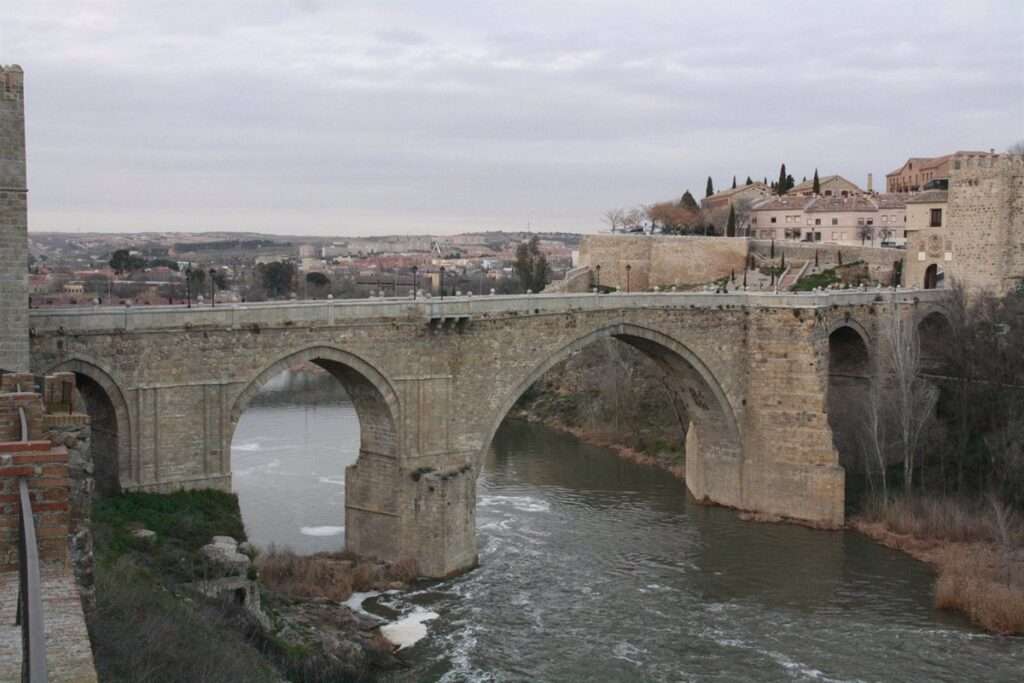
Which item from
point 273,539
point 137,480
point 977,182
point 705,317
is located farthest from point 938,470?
point 137,480

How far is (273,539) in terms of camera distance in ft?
67.4

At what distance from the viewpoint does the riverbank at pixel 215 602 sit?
844 centimetres

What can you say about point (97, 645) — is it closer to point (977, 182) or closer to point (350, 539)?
point (350, 539)

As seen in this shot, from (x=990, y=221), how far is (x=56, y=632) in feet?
97.4

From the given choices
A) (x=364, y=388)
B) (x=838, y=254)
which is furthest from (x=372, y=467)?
(x=838, y=254)

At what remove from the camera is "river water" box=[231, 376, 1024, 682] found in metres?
15.6

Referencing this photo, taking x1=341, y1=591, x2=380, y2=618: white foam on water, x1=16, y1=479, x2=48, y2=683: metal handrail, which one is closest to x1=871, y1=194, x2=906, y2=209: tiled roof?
x1=341, y1=591, x2=380, y2=618: white foam on water

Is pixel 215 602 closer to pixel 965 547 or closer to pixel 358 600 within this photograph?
pixel 358 600

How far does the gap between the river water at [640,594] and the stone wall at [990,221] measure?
10.7 metres

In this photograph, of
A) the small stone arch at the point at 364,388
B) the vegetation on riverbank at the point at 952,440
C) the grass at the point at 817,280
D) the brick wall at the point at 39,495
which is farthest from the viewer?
the grass at the point at 817,280

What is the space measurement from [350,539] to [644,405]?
52.2 ft

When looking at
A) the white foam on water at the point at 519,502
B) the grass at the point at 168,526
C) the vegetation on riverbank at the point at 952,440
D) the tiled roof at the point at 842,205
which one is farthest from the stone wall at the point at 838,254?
the grass at the point at 168,526

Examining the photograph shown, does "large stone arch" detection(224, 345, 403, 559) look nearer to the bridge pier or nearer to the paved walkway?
the bridge pier

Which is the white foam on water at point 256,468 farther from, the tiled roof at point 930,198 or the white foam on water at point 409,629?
the tiled roof at point 930,198
